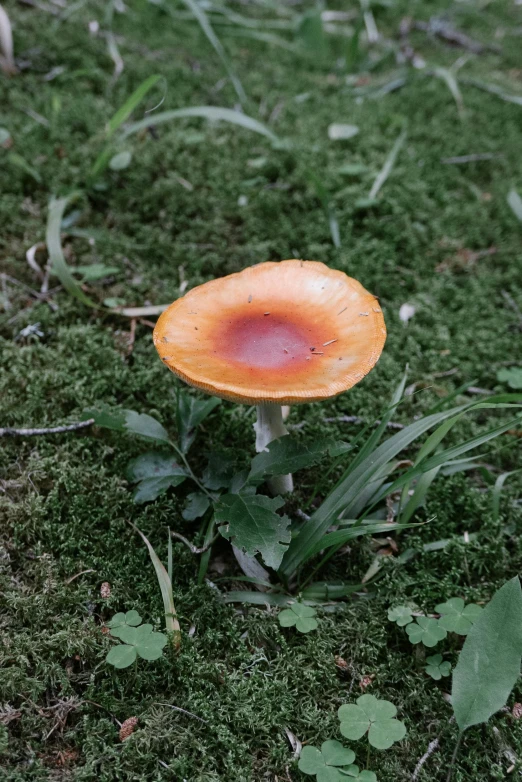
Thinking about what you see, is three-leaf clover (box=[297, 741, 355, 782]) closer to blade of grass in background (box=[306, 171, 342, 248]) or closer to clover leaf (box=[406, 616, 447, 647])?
clover leaf (box=[406, 616, 447, 647])

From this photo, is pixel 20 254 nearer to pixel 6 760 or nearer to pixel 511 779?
pixel 6 760

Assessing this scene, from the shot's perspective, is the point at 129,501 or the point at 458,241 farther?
the point at 458,241

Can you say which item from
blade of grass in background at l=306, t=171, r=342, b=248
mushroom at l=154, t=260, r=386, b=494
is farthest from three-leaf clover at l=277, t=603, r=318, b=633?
blade of grass in background at l=306, t=171, r=342, b=248

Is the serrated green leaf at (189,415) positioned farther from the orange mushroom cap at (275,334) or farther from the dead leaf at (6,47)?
the dead leaf at (6,47)

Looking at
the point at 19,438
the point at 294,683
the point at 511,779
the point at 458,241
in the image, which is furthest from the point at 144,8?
the point at 511,779

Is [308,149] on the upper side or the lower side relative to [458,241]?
upper

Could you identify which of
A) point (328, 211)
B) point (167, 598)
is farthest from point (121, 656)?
point (328, 211)
